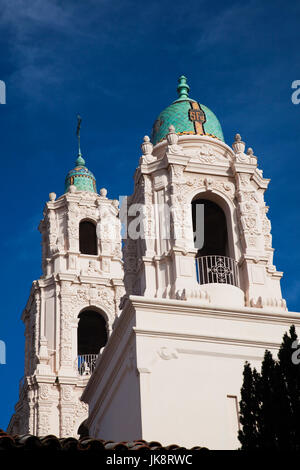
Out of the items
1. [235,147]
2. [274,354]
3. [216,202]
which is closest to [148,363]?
[274,354]

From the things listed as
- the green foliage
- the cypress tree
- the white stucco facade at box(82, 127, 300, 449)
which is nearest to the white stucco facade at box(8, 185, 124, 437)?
the white stucco facade at box(82, 127, 300, 449)

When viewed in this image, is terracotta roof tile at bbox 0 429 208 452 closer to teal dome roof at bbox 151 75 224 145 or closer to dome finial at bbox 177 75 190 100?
teal dome roof at bbox 151 75 224 145

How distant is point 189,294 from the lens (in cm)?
2414

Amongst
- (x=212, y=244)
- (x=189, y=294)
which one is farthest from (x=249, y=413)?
(x=212, y=244)

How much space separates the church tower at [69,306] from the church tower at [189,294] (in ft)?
33.3

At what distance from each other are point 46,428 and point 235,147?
14579 mm

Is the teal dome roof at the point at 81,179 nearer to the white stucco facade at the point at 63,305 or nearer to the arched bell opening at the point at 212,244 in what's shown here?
the white stucco facade at the point at 63,305

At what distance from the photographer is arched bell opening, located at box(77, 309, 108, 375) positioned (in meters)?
41.6

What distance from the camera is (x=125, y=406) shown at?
931 inches

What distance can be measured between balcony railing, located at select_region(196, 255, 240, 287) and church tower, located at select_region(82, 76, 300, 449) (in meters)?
0.03

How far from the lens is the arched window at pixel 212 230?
27.7 m

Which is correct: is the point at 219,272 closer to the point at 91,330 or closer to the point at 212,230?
the point at 212,230
